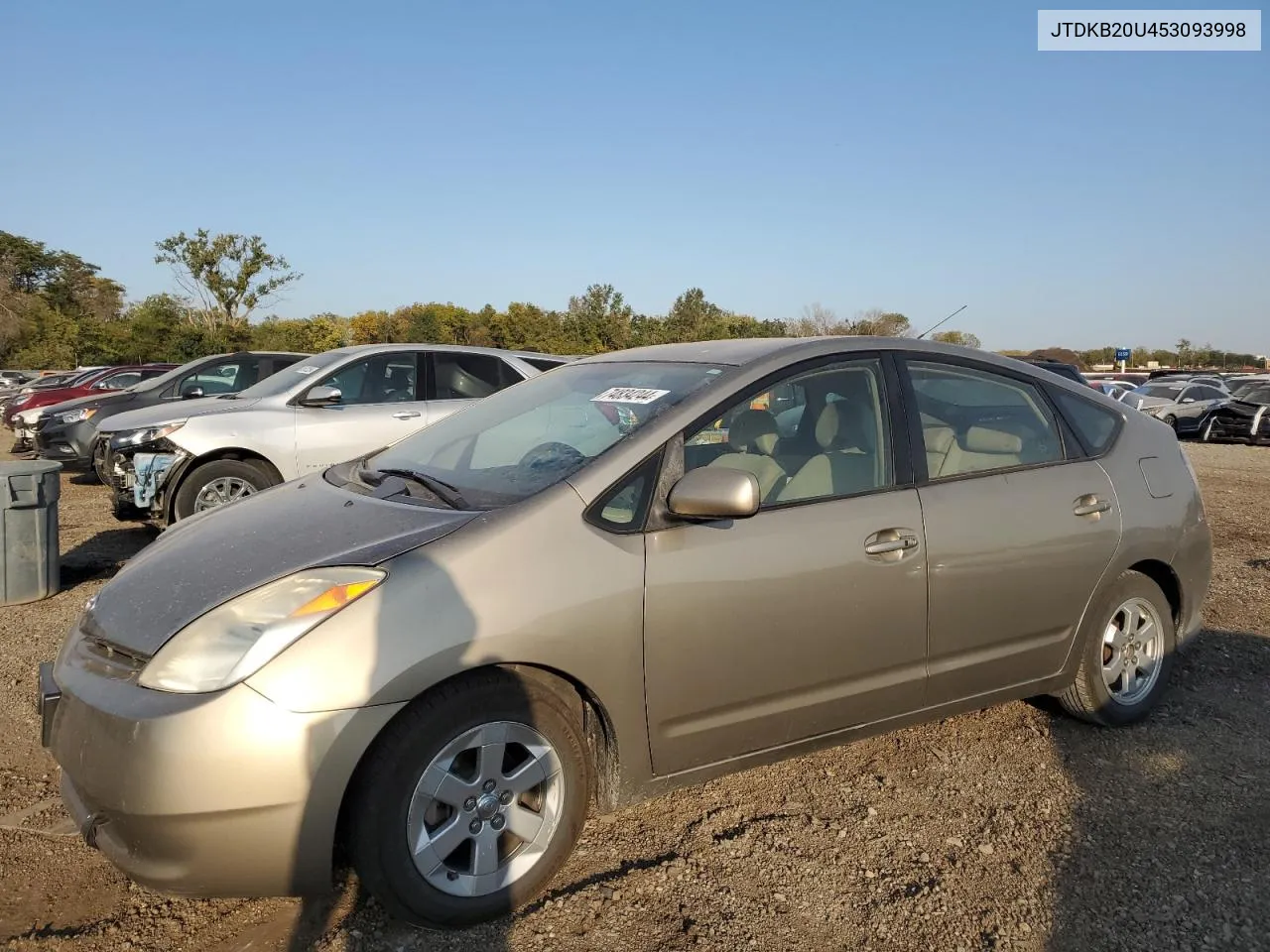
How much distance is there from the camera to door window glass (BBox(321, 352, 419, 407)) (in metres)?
8.15

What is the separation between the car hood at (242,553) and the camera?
2.54 meters

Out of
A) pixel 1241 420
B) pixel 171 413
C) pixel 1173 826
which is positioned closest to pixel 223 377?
pixel 171 413

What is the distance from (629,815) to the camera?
330 centimetres

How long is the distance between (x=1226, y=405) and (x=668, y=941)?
23823mm

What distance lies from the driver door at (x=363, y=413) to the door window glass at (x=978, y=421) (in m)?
4.78

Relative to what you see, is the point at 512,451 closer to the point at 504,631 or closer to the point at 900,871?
the point at 504,631

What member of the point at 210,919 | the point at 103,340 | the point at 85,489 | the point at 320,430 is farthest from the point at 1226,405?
the point at 103,340

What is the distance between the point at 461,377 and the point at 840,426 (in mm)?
5646

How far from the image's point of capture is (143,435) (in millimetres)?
7266

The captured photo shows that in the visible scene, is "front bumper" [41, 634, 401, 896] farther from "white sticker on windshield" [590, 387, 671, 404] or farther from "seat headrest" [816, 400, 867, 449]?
"seat headrest" [816, 400, 867, 449]

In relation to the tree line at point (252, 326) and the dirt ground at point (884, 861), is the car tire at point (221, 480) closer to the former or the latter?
the dirt ground at point (884, 861)

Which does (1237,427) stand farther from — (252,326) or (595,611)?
(252,326)

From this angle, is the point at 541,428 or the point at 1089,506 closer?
the point at 541,428

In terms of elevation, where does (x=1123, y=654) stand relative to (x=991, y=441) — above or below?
below
